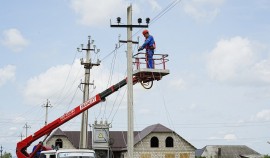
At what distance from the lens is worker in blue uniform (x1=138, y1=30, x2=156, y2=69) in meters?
19.1

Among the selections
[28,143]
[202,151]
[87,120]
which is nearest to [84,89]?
[87,120]

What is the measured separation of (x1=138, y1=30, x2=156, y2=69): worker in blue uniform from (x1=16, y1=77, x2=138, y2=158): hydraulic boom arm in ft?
3.96

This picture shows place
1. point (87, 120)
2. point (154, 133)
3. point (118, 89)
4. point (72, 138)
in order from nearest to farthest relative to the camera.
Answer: point (118, 89)
point (87, 120)
point (154, 133)
point (72, 138)

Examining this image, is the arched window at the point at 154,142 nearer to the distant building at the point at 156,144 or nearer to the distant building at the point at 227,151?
the distant building at the point at 156,144

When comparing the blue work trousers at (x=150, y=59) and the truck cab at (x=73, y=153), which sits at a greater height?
the blue work trousers at (x=150, y=59)

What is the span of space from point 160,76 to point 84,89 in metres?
18.2

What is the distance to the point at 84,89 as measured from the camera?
36.7 meters

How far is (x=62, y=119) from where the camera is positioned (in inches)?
950

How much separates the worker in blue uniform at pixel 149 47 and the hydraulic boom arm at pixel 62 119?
121 centimetres

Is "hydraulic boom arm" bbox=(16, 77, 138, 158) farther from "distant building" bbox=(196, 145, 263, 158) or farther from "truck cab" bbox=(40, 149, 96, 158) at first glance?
"distant building" bbox=(196, 145, 263, 158)

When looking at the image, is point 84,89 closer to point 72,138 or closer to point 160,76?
point 160,76

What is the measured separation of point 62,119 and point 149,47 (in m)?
8.02

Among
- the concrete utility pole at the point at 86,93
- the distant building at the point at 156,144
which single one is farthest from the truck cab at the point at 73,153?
Answer: the distant building at the point at 156,144

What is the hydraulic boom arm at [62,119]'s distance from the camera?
2181 cm
